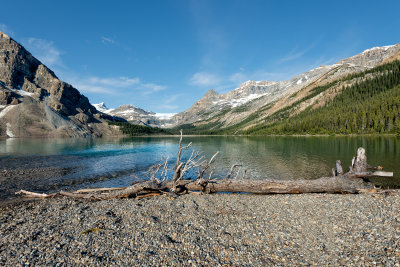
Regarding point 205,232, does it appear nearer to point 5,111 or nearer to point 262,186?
point 262,186

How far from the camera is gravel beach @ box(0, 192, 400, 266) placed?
30.2 ft

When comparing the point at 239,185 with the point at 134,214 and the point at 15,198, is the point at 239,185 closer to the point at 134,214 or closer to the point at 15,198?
the point at 134,214

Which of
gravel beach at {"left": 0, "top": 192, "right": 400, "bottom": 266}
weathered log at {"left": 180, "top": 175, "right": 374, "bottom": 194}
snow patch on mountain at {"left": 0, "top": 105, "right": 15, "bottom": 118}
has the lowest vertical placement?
gravel beach at {"left": 0, "top": 192, "right": 400, "bottom": 266}

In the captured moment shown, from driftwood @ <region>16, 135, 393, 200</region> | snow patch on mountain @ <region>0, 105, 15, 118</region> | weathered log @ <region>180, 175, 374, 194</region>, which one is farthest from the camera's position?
snow patch on mountain @ <region>0, 105, 15, 118</region>

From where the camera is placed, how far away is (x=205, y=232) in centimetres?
1194

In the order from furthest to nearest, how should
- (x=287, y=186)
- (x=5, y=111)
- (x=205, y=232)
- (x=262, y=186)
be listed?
(x=5, y=111)
(x=262, y=186)
(x=287, y=186)
(x=205, y=232)

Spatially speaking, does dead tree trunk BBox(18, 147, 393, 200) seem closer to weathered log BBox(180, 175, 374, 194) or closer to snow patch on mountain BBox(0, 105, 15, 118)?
weathered log BBox(180, 175, 374, 194)

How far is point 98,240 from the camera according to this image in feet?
35.4

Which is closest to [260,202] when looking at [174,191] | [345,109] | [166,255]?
[174,191]

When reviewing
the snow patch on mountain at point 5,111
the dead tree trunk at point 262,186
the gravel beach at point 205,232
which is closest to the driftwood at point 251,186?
the dead tree trunk at point 262,186

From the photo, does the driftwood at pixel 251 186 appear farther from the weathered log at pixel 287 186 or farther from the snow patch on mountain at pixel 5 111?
the snow patch on mountain at pixel 5 111

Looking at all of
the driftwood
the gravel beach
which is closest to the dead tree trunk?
the driftwood

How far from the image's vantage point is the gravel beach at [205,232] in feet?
30.2

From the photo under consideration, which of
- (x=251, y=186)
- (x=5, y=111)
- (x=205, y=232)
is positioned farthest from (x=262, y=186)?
(x=5, y=111)
